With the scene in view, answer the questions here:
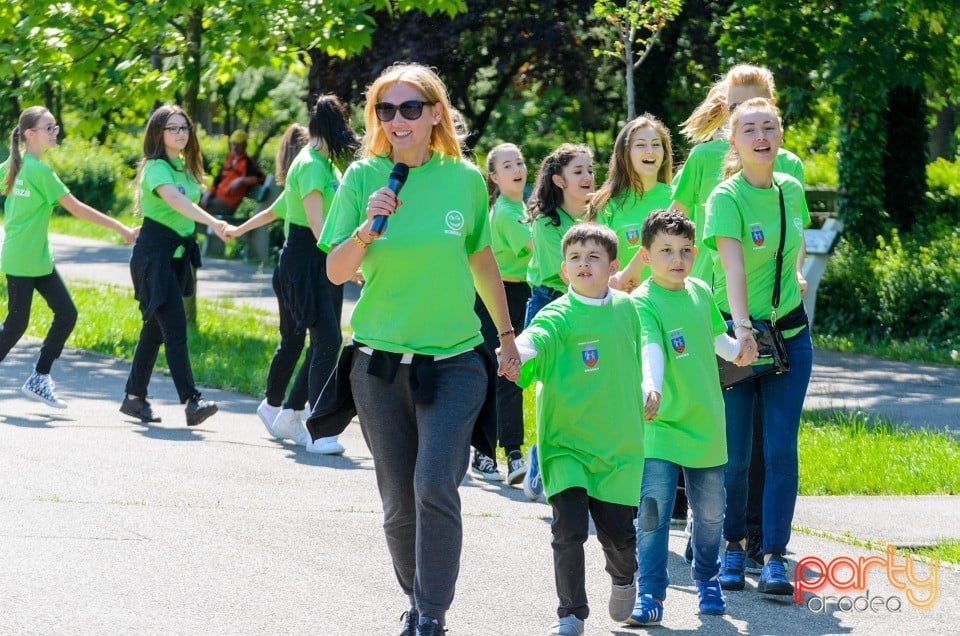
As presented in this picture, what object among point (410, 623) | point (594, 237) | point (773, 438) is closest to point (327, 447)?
point (773, 438)

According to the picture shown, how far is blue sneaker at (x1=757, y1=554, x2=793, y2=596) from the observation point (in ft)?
18.8

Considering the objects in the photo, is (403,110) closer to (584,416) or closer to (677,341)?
(584,416)

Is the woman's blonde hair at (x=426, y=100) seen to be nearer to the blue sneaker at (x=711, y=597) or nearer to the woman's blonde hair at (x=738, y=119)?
the woman's blonde hair at (x=738, y=119)

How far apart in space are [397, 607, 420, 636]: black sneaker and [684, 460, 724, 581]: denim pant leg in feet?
3.87

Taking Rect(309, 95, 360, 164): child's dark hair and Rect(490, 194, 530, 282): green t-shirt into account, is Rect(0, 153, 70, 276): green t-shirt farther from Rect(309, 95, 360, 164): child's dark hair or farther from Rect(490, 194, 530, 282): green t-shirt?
Rect(490, 194, 530, 282): green t-shirt

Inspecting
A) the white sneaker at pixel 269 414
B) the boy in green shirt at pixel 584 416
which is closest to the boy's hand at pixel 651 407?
the boy in green shirt at pixel 584 416

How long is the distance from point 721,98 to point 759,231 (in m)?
0.97

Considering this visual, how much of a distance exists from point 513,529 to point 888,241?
10.5 m

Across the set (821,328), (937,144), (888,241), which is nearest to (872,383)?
(821,328)

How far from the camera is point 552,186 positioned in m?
7.48

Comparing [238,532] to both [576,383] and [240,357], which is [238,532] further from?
[240,357]

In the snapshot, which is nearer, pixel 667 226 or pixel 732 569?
pixel 667 226

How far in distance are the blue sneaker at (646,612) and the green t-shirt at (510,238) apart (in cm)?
304

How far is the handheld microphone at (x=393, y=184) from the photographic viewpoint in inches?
175
